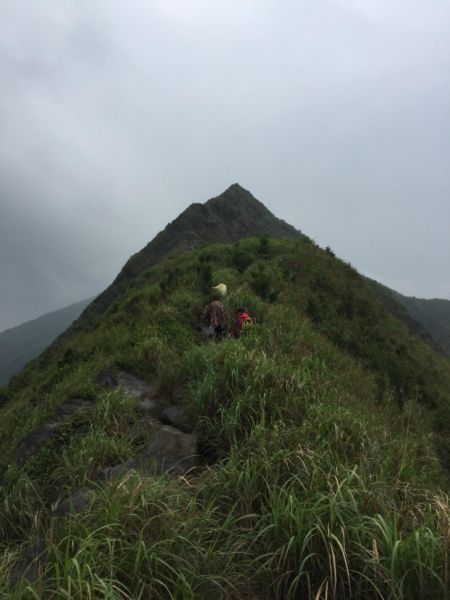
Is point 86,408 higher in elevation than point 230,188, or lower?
lower

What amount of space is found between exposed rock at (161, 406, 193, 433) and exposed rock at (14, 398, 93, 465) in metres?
1.28

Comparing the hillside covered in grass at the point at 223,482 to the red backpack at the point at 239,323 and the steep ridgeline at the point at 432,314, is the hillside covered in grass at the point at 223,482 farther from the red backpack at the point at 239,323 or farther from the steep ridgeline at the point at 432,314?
the steep ridgeline at the point at 432,314

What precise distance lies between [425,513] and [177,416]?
3633 millimetres

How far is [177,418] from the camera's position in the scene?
620 centimetres

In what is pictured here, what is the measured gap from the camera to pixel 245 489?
3865 millimetres

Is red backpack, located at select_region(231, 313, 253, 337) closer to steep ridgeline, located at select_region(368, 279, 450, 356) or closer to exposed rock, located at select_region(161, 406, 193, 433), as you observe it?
exposed rock, located at select_region(161, 406, 193, 433)

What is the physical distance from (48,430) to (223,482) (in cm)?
342

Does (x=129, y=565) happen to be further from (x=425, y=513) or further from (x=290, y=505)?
(x=425, y=513)

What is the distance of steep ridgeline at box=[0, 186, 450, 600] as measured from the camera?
285cm

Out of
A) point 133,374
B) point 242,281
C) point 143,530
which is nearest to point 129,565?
point 143,530

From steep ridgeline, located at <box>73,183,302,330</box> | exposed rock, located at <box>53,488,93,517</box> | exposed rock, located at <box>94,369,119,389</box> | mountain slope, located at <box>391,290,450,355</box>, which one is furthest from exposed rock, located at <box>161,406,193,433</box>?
mountain slope, located at <box>391,290,450,355</box>

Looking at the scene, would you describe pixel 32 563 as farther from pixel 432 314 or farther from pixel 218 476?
pixel 432 314

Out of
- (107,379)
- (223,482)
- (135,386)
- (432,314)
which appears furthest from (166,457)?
(432,314)

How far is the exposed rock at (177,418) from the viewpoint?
19.6 ft
